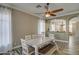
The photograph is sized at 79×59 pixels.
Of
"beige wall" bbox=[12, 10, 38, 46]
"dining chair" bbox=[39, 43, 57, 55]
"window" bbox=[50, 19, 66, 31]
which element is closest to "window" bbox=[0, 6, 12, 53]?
"beige wall" bbox=[12, 10, 38, 46]

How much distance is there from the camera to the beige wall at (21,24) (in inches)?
81.5

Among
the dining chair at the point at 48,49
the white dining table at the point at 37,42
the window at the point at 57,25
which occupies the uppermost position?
the window at the point at 57,25

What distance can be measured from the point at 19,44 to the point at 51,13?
870 millimetres

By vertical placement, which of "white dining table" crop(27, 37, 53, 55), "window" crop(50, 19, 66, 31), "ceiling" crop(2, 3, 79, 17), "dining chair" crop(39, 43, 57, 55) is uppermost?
"ceiling" crop(2, 3, 79, 17)

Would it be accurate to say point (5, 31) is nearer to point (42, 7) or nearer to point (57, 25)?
point (42, 7)

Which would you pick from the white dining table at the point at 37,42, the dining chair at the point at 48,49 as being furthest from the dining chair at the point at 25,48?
the dining chair at the point at 48,49

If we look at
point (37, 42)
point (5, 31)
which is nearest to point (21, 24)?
point (5, 31)

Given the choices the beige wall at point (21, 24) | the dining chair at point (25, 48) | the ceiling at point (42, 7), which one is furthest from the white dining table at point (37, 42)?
the ceiling at point (42, 7)

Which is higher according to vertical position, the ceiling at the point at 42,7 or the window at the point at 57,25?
the ceiling at the point at 42,7

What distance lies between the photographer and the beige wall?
207 centimetres

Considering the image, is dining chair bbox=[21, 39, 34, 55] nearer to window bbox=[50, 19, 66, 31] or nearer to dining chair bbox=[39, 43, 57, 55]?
dining chair bbox=[39, 43, 57, 55]

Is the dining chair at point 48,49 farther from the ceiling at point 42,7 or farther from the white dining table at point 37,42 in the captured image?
the ceiling at point 42,7
